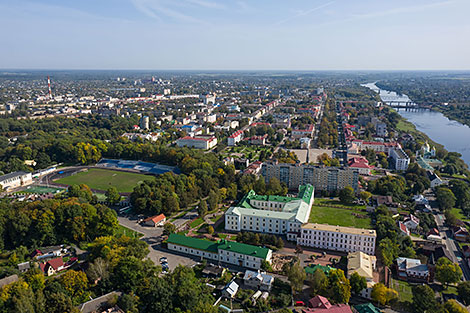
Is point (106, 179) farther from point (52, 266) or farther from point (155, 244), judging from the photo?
point (52, 266)

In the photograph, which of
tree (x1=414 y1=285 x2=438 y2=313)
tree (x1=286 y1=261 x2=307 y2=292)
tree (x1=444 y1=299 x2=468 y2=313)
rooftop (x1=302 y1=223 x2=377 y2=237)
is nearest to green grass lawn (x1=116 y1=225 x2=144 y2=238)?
tree (x1=286 y1=261 x2=307 y2=292)

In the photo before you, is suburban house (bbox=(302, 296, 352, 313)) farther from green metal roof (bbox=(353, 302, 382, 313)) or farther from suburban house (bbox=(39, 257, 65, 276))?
suburban house (bbox=(39, 257, 65, 276))

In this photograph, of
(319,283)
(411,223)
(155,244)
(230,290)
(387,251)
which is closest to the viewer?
(319,283)

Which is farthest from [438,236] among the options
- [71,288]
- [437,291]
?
[71,288]

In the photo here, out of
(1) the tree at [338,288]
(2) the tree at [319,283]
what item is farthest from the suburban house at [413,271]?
(2) the tree at [319,283]

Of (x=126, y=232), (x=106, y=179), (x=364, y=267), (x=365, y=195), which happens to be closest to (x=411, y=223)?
(x=365, y=195)

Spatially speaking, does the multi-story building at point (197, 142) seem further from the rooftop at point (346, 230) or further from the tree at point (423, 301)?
the tree at point (423, 301)
